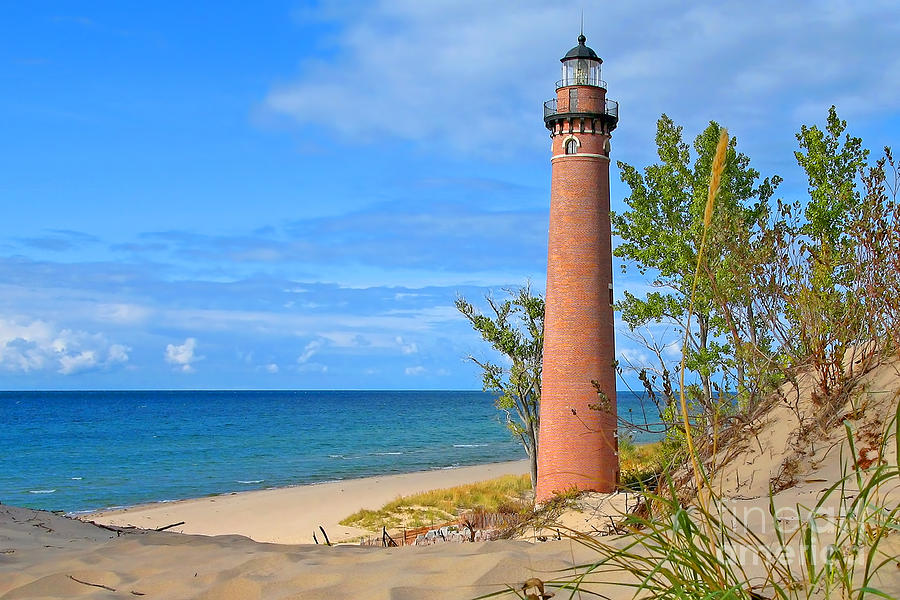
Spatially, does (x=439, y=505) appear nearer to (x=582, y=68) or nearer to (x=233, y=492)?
(x=233, y=492)

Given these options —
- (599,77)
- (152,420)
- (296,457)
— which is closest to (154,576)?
(599,77)

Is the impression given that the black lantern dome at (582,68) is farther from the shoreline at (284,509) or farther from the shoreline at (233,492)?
the shoreline at (233,492)

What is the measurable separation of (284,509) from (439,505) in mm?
6155

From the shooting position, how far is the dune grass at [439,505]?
80.5ft

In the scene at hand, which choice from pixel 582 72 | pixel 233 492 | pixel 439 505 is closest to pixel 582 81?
pixel 582 72

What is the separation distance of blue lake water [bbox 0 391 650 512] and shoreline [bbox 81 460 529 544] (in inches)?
123

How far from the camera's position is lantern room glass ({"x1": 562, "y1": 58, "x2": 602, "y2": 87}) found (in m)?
19.3

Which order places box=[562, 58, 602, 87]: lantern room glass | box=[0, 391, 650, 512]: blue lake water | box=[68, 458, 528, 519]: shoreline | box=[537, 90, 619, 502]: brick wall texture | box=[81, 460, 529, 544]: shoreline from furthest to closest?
box=[0, 391, 650, 512]: blue lake water → box=[68, 458, 528, 519]: shoreline → box=[81, 460, 529, 544]: shoreline → box=[562, 58, 602, 87]: lantern room glass → box=[537, 90, 619, 502]: brick wall texture

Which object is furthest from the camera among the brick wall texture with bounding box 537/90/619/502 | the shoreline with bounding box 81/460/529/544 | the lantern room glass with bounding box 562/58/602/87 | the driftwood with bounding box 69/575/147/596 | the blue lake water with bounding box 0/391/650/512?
the blue lake water with bounding box 0/391/650/512

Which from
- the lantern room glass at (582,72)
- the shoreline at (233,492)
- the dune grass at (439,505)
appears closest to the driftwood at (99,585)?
the lantern room glass at (582,72)

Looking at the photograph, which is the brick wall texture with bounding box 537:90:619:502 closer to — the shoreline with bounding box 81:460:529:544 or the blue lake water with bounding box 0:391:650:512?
the blue lake water with bounding box 0:391:650:512

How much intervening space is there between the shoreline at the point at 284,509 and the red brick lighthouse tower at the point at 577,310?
24.8 ft

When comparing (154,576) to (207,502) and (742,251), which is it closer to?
(742,251)

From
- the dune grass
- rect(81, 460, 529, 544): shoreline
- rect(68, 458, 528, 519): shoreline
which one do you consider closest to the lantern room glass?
the dune grass
